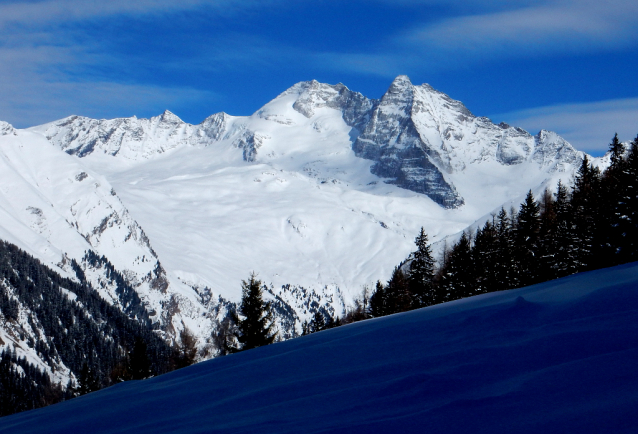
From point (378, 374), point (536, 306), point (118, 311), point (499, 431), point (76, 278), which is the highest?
point (76, 278)

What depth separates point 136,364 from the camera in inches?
1694

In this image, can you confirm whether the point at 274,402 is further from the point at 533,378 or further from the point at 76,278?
the point at 76,278

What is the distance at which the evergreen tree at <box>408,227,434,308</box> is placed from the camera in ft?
153

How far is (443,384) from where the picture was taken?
5.57m

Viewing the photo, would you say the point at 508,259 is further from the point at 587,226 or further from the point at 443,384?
the point at 443,384

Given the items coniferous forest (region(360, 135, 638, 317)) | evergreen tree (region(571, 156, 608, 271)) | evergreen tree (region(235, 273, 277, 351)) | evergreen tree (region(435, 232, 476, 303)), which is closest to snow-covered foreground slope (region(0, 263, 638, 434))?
evergreen tree (region(235, 273, 277, 351))

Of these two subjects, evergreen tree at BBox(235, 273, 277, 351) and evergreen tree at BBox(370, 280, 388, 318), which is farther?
evergreen tree at BBox(370, 280, 388, 318)

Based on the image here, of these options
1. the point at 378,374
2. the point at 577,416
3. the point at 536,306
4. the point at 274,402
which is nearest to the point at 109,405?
the point at 274,402

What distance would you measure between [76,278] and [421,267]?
168649 millimetres

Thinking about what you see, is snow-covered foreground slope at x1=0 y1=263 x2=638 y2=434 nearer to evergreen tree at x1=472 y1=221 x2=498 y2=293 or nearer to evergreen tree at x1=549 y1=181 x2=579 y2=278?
evergreen tree at x1=549 y1=181 x2=579 y2=278

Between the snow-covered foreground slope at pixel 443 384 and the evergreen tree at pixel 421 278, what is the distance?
Result: 37.2 m

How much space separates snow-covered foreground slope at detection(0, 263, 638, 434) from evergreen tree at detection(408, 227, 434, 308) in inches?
1466

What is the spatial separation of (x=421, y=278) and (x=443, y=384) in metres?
42.7

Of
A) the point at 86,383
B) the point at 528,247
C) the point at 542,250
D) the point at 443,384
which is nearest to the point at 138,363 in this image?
the point at 86,383
